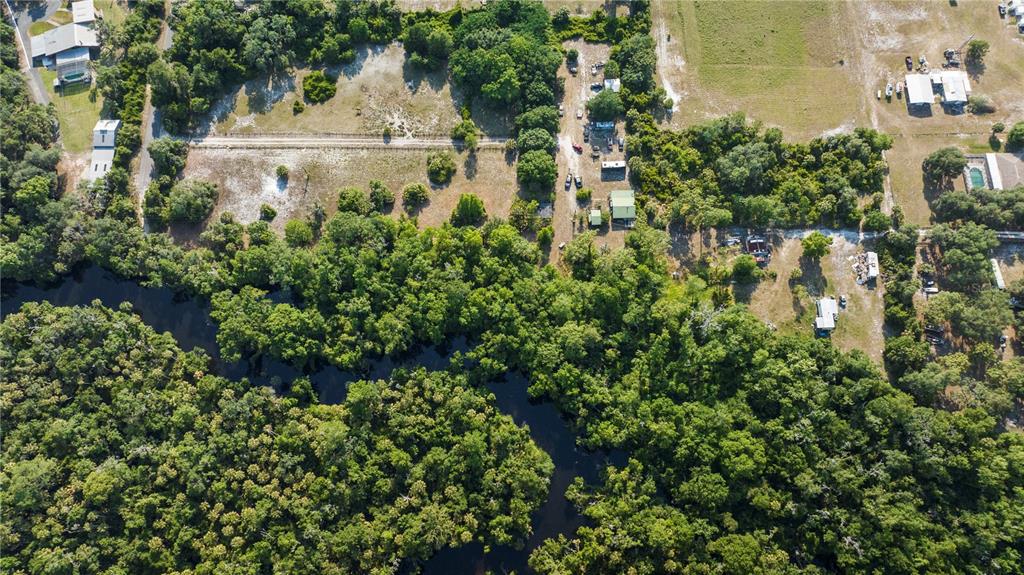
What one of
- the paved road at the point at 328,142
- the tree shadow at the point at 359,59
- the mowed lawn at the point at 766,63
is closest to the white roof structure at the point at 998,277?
the mowed lawn at the point at 766,63

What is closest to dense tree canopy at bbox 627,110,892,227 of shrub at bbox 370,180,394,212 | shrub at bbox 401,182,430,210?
shrub at bbox 401,182,430,210

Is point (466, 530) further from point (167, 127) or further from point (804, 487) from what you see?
point (167, 127)

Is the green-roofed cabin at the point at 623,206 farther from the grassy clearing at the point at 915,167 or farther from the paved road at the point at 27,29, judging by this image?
the paved road at the point at 27,29

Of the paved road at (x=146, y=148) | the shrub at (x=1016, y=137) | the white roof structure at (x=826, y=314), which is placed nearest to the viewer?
the white roof structure at (x=826, y=314)

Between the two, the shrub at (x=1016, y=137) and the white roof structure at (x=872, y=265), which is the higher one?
the shrub at (x=1016, y=137)

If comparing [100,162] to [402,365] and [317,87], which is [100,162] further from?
[402,365]

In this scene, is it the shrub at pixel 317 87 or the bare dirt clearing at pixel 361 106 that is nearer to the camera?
the bare dirt clearing at pixel 361 106

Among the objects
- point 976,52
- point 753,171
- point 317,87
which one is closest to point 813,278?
Answer: point 753,171
